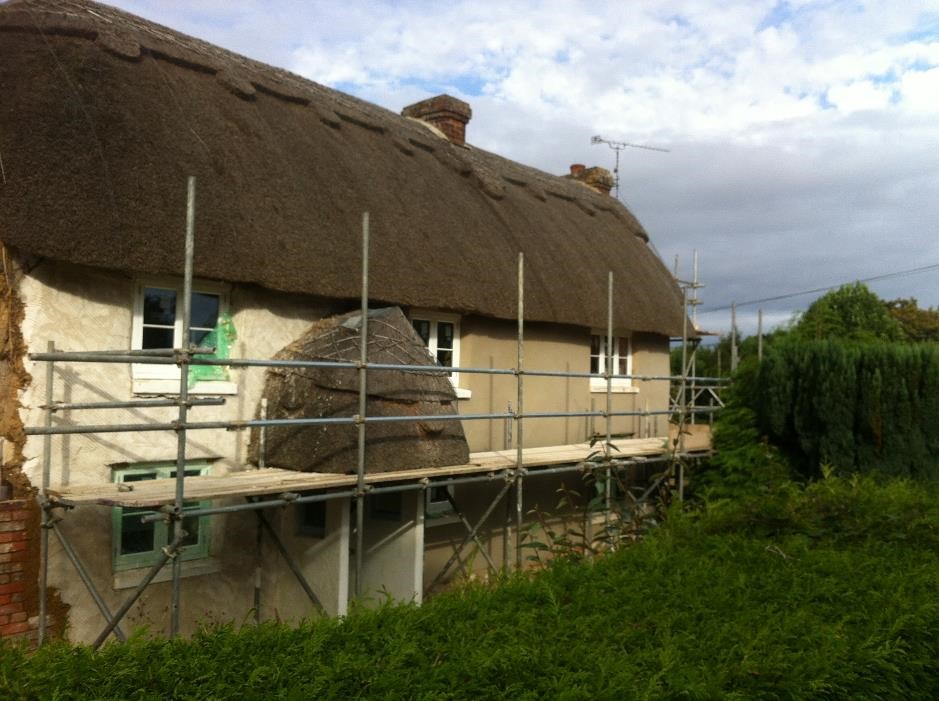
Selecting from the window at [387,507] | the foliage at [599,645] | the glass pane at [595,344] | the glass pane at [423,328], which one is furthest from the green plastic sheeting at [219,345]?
the glass pane at [595,344]

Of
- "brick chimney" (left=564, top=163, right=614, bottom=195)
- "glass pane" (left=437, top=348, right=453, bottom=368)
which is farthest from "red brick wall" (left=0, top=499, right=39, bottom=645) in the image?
"brick chimney" (left=564, top=163, right=614, bottom=195)

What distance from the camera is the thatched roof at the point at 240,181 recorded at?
21.3ft

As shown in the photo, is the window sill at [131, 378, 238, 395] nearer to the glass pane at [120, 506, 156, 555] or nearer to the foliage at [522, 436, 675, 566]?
the glass pane at [120, 506, 156, 555]

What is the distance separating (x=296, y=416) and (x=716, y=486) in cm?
666

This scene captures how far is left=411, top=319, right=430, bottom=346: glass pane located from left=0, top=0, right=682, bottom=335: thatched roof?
0.69 m

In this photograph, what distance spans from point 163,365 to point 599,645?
4859mm

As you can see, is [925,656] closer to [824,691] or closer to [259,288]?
[824,691]

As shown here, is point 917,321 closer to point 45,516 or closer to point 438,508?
point 438,508

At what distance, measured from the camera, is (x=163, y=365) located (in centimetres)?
→ 726

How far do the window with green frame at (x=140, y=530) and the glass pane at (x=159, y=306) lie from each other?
1270 mm

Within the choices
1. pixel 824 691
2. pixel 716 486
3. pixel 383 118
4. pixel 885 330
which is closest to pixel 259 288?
pixel 383 118

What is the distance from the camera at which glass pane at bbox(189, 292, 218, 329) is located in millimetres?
7562

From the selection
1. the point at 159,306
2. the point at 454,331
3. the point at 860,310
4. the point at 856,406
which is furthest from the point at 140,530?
the point at 860,310

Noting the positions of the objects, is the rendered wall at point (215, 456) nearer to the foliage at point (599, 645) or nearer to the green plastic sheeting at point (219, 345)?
the green plastic sheeting at point (219, 345)
